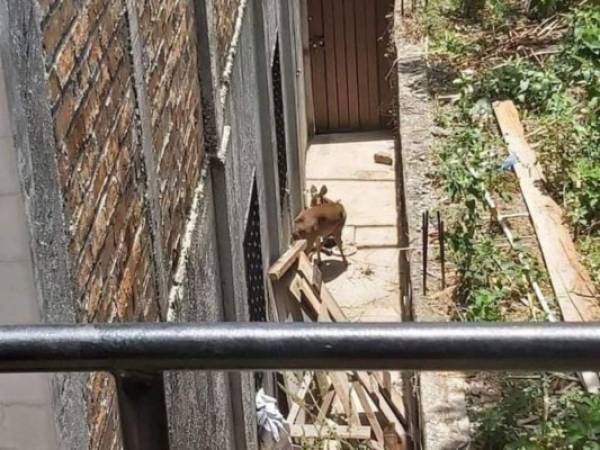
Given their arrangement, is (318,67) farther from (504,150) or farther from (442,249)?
(442,249)

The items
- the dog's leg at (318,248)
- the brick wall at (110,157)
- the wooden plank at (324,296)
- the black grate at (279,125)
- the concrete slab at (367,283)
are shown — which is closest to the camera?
the brick wall at (110,157)

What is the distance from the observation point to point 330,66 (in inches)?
680

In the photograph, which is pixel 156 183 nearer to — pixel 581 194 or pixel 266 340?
pixel 266 340

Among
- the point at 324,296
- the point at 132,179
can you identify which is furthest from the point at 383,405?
the point at 132,179

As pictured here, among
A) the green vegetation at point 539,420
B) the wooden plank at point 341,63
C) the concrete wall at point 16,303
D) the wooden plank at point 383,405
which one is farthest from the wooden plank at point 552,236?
the wooden plank at point 341,63

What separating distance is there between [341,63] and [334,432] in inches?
358

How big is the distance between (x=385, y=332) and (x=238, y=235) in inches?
261

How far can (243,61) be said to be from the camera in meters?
9.14

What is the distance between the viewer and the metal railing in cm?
140

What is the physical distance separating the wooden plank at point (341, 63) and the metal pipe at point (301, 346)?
1582 cm

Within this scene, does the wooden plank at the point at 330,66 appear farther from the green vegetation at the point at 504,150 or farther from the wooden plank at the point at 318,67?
the green vegetation at the point at 504,150

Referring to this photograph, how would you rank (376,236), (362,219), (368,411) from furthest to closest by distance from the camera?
(362,219) → (376,236) → (368,411)

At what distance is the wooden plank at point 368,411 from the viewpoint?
9463 mm

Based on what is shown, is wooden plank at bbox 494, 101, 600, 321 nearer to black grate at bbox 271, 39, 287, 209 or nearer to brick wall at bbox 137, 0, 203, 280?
black grate at bbox 271, 39, 287, 209
